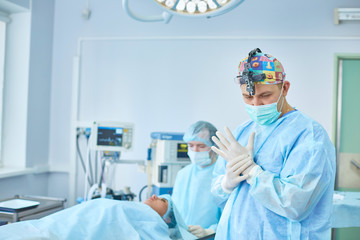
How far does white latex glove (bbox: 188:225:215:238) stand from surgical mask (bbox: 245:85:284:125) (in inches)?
33.1

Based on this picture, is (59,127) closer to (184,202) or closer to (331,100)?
(184,202)

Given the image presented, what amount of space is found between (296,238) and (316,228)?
0.24 ft

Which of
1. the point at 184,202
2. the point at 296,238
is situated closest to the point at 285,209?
the point at 296,238

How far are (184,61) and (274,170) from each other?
229 centimetres

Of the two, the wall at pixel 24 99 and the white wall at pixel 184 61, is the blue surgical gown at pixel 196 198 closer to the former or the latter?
the white wall at pixel 184 61

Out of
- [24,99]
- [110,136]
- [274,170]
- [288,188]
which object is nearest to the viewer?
[288,188]

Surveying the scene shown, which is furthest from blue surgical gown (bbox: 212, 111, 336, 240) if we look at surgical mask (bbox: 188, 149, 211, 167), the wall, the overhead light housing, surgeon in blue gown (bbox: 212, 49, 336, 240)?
the wall

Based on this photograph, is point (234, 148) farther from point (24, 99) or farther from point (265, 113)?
point (24, 99)

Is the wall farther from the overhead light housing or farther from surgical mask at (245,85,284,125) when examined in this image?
the overhead light housing

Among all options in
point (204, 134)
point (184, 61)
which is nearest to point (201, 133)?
point (204, 134)

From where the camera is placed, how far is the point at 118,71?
11.3 ft

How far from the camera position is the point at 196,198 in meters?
2.12

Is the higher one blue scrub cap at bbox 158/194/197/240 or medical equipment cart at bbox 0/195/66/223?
blue scrub cap at bbox 158/194/197/240

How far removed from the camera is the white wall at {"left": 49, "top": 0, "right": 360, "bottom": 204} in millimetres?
3189
